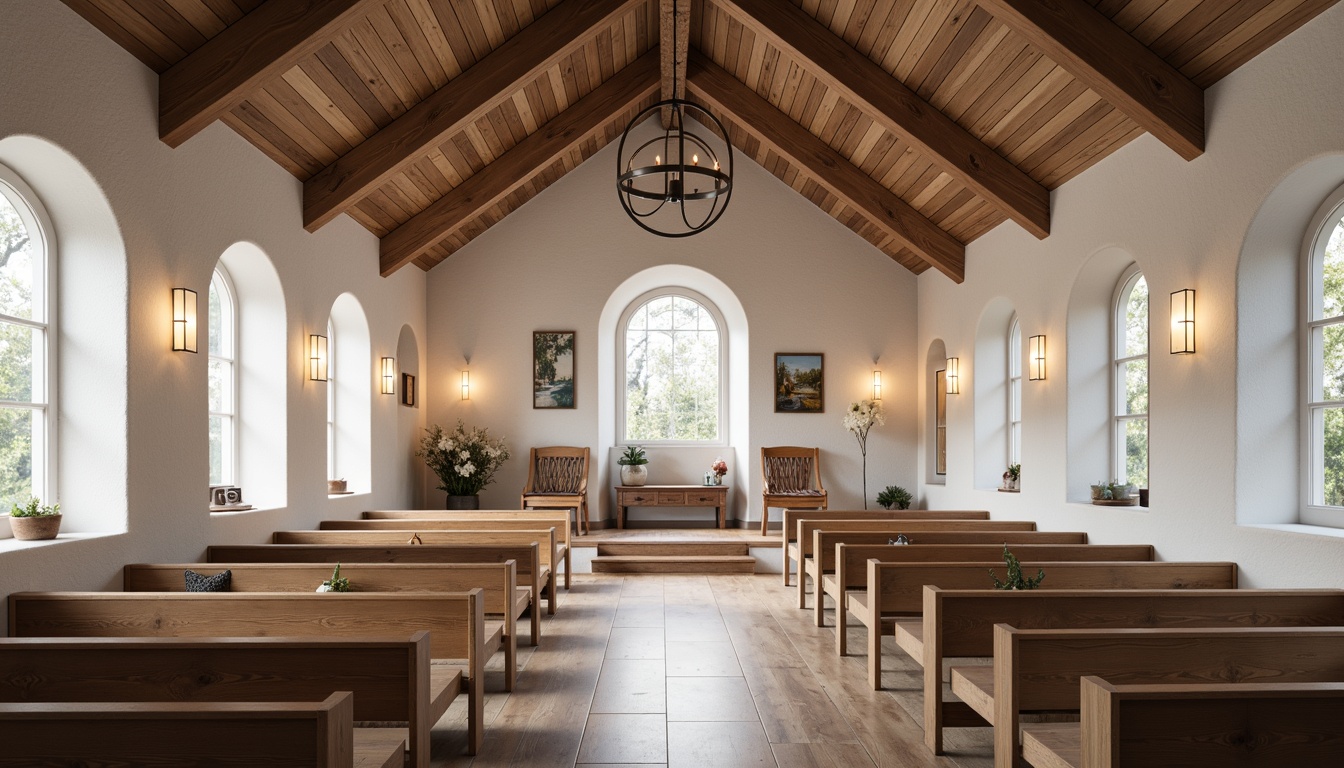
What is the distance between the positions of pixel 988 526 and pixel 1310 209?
9.58 ft

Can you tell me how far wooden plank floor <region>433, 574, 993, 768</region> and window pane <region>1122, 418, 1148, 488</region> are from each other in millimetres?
2024

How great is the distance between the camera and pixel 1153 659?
8.83ft

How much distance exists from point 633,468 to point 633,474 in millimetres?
61

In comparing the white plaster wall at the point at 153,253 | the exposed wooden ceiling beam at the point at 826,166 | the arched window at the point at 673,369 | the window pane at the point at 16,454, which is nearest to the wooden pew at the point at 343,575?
the white plaster wall at the point at 153,253

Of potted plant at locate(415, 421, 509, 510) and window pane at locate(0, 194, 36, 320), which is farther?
potted plant at locate(415, 421, 509, 510)

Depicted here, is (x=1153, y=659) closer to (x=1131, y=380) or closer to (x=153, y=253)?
(x=1131, y=380)

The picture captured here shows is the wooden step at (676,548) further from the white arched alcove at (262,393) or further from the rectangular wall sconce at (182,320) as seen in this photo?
the rectangular wall sconce at (182,320)

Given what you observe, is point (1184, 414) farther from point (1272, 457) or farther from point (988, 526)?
point (988, 526)

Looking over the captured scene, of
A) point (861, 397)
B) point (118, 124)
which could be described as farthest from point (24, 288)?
point (861, 397)

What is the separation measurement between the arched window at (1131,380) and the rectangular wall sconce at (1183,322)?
947mm

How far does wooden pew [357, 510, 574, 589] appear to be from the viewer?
673cm

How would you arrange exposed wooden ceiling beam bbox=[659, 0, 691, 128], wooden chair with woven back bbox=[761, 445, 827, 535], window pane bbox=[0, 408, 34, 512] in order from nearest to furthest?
1. window pane bbox=[0, 408, 34, 512]
2. exposed wooden ceiling beam bbox=[659, 0, 691, 128]
3. wooden chair with woven back bbox=[761, 445, 827, 535]

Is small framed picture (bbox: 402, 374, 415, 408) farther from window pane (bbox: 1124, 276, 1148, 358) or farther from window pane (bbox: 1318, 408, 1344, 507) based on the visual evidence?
window pane (bbox: 1318, 408, 1344, 507)

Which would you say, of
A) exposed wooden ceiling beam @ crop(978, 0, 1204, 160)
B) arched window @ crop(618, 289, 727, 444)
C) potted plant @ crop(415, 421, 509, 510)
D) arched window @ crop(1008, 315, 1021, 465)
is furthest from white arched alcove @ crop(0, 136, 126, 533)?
arched window @ crop(618, 289, 727, 444)
